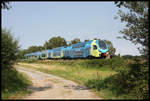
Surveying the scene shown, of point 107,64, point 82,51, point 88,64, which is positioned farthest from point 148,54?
point 82,51

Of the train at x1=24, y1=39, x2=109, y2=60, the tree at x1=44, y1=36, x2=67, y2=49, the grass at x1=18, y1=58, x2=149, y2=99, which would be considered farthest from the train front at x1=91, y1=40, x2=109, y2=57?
the tree at x1=44, y1=36, x2=67, y2=49


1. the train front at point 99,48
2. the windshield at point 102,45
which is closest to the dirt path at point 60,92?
the train front at point 99,48

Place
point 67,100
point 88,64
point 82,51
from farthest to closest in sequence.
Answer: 1. point 82,51
2. point 88,64
3. point 67,100

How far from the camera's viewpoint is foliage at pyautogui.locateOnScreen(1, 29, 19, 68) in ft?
50.1

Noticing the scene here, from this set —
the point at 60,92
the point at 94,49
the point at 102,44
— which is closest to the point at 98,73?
the point at 94,49

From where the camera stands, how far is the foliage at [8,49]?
1528 centimetres

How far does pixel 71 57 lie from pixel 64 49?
159 inches

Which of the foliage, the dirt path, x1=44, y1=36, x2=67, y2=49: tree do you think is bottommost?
the dirt path

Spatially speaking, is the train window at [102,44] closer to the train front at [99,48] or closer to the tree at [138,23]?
the train front at [99,48]

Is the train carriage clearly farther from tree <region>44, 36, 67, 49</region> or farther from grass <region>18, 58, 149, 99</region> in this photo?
tree <region>44, 36, 67, 49</region>

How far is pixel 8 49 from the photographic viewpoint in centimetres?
1587

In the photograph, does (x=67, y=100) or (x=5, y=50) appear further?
(x=5, y=50)

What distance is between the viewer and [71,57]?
48562 mm

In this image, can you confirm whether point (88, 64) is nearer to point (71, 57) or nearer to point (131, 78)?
point (71, 57)
